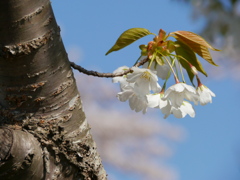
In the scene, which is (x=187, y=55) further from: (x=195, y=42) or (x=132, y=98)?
(x=132, y=98)

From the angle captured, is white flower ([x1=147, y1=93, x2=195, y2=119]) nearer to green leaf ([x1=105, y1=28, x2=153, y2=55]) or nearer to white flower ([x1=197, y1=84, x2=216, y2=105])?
white flower ([x1=197, y1=84, x2=216, y2=105])

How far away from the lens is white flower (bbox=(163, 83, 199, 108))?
3.07 feet

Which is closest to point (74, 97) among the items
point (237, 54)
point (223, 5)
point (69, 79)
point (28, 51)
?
point (69, 79)

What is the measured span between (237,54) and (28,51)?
6.66 ft

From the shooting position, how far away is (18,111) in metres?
0.82

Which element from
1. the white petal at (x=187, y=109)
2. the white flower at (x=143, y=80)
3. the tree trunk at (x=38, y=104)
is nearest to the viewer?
the tree trunk at (x=38, y=104)

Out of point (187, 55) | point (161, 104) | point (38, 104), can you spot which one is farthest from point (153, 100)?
point (38, 104)

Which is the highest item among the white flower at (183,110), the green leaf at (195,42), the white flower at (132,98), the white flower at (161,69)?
the green leaf at (195,42)

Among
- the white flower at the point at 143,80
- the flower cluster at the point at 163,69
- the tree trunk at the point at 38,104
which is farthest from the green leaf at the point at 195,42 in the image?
the tree trunk at the point at 38,104

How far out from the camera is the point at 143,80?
905 millimetres

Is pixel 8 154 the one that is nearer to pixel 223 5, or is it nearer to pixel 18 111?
pixel 18 111

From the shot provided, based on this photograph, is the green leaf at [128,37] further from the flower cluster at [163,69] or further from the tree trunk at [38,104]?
the tree trunk at [38,104]

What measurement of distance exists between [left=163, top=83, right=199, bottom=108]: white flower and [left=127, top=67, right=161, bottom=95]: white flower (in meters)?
0.03

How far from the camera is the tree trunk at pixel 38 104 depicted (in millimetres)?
739
